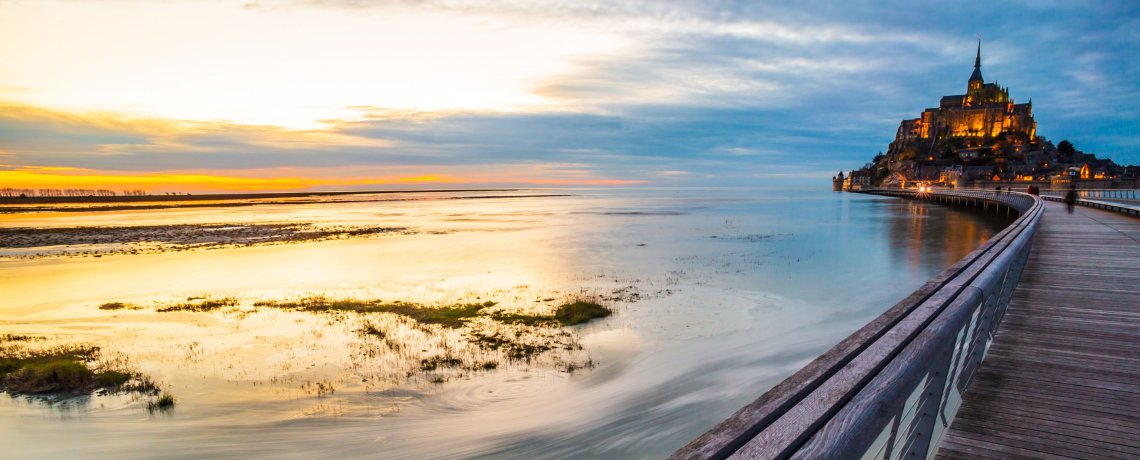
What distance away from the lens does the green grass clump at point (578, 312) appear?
550 inches

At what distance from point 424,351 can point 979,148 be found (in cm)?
16972

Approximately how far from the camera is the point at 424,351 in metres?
11.5

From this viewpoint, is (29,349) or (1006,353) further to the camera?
(29,349)

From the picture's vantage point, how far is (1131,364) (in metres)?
4.50

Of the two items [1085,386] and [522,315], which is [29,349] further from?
[1085,386]

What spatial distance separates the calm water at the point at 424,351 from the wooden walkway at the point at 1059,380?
4.61 metres

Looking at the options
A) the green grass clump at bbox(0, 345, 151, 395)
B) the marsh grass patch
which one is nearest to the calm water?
the marsh grass patch

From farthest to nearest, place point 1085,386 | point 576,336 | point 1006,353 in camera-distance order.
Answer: point 576,336 < point 1006,353 < point 1085,386

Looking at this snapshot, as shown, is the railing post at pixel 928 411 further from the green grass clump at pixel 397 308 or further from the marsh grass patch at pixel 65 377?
the green grass clump at pixel 397 308

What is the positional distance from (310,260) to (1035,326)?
1091 inches

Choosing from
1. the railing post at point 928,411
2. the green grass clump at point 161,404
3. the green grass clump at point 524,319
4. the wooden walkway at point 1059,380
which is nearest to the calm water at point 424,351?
the green grass clump at point 161,404

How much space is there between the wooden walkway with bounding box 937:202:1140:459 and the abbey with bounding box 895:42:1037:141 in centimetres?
17568

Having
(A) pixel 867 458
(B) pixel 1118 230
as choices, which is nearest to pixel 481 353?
(A) pixel 867 458

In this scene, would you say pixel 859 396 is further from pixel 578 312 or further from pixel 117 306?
pixel 117 306
